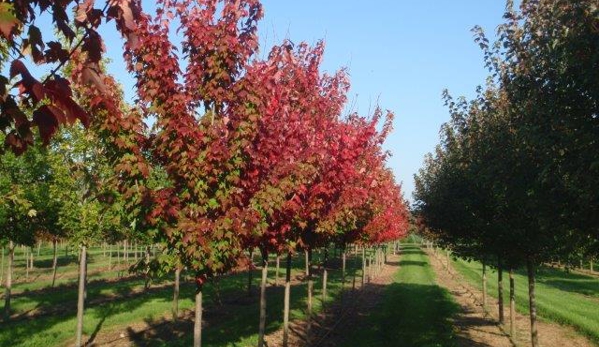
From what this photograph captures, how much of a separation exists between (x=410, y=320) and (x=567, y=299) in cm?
1608

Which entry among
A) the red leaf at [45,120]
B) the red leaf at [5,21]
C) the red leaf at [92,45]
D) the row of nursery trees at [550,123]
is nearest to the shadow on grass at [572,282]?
the row of nursery trees at [550,123]

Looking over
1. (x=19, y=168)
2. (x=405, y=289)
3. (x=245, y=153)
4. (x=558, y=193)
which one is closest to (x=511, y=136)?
(x=558, y=193)

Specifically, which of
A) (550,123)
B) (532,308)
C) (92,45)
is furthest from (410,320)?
(92,45)

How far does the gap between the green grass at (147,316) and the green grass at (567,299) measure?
10139 millimetres

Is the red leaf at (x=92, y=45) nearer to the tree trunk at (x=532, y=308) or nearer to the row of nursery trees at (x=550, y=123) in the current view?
the row of nursery trees at (x=550, y=123)

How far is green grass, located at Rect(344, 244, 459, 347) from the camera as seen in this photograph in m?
16.9

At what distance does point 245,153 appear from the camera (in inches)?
321

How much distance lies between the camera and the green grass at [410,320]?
16.9 metres

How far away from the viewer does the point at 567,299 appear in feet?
103

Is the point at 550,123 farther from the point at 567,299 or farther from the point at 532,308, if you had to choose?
the point at 567,299

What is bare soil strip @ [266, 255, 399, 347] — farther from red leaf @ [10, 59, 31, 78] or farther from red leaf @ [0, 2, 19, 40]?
red leaf @ [0, 2, 19, 40]

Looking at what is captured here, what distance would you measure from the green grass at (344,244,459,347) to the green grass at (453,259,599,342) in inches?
125

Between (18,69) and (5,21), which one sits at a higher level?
(5,21)

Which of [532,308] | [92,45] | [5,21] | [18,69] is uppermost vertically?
[92,45]
